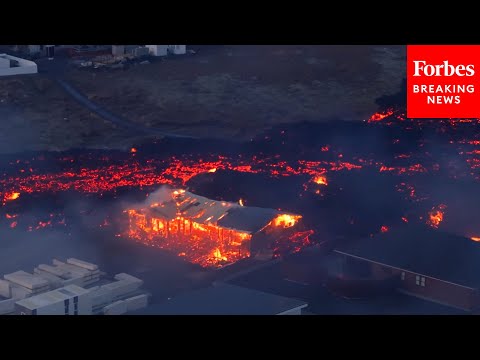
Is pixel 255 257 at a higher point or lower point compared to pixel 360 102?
lower

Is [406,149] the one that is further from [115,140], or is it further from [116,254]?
[116,254]

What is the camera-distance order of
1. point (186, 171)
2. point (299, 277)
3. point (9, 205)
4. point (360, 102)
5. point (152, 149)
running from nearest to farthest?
1. point (299, 277)
2. point (9, 205)
3. point (186, 171)
4. point (152, 149)
5. point (360, 102)

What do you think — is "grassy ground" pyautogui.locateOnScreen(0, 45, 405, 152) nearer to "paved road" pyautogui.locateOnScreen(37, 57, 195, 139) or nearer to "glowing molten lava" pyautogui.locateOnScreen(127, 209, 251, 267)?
"paved road" pyautogui.locateOnScreen(37, 57, 195, 139)

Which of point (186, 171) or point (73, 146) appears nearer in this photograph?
point (186, 171)

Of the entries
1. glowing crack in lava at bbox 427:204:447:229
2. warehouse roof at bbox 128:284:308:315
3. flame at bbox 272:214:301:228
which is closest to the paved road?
flame at bbox 272:214:301:228

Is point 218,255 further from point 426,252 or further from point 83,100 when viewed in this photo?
point 83,100

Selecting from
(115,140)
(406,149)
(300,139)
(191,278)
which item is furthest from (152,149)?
(191,278)

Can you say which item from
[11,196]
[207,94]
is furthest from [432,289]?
[207,94]
